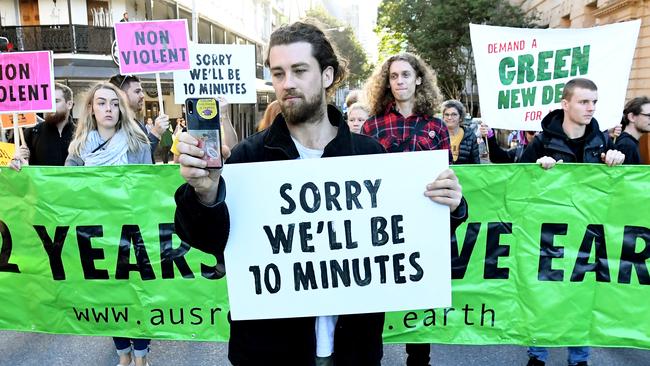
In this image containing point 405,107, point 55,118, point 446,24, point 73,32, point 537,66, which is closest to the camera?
point 405,107

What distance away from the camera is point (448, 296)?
1989 millimetres

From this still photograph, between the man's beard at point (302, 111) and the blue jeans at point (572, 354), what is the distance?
2.67 metres

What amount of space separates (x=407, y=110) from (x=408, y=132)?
180 millimetres

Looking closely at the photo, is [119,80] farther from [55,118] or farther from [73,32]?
[73,32]

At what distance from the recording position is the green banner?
11.3 feet

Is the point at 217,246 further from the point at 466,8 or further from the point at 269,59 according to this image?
the point at 466,8

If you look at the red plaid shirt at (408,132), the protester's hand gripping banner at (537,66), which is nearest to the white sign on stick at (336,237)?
the red plaid shirt at (408,132)

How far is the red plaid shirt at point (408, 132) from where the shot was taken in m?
3.53

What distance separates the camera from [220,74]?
7156mm

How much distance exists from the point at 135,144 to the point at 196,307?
1.37 metres

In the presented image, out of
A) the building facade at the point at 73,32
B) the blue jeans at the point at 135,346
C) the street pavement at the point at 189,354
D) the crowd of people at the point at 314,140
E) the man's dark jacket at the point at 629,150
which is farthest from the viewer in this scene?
the building facade at the point at 73,32

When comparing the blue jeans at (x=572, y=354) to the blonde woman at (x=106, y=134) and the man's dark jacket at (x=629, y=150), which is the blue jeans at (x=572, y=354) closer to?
the man's dark jacket at (x=629, y=150)

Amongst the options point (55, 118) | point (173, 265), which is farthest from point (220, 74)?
point (173, 265)

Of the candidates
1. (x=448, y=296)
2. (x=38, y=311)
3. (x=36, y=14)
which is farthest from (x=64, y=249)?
(x=36, y=14)
